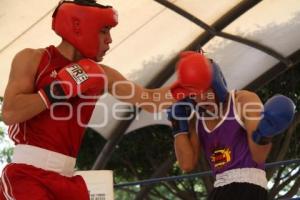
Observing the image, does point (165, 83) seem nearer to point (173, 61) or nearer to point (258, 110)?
point (173, 61)

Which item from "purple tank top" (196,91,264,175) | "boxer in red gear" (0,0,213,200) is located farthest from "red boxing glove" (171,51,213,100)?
"boxer in red gear" (0,0,213,200)

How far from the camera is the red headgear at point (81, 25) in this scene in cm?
256

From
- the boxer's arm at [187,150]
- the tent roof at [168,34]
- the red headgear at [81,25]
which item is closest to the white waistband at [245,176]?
the boxer's arm at [187,150]

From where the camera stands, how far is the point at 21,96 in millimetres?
2281

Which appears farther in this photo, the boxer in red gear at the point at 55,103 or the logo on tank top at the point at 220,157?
the logo on tank top at the point at 220,157

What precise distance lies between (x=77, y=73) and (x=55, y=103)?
0.53 feet

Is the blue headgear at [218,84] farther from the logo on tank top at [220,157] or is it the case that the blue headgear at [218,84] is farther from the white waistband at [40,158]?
the white waistband at [40,158]

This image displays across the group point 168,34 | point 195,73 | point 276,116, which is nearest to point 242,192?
point 276,116

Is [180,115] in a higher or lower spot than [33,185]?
higher

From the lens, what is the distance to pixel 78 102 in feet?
8.19

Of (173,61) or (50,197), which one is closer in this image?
(50,197)

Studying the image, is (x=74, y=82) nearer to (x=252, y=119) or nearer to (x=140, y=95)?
(x=140, y=95)

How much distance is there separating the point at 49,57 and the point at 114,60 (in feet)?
12.3

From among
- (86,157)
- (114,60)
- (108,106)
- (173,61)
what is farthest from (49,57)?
(86,157)
